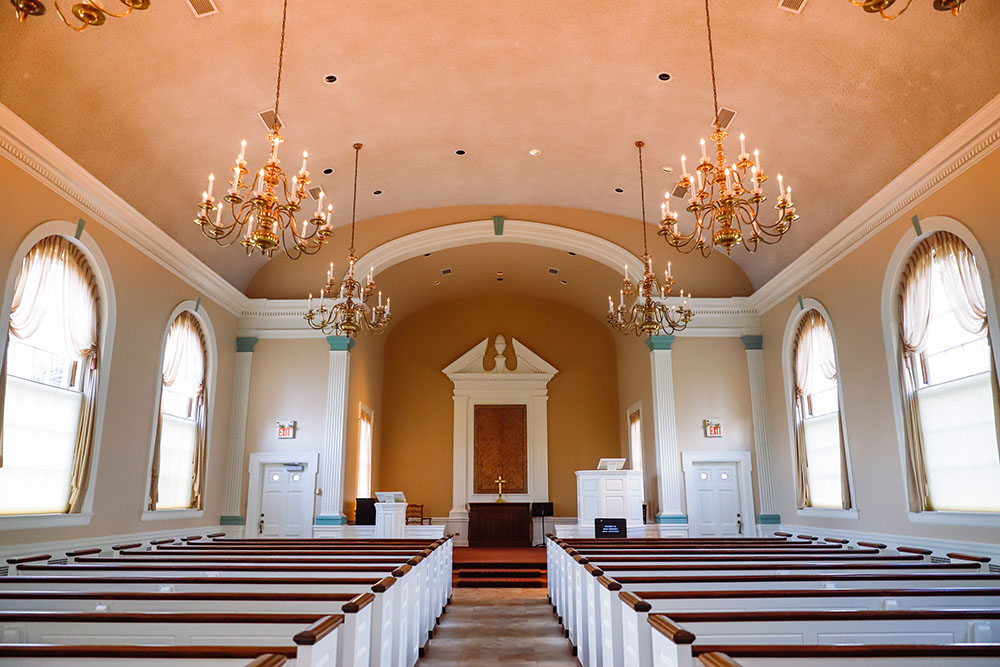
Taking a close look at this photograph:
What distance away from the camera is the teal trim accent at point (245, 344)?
1044 centimetres

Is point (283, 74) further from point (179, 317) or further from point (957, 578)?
point (957, 578)

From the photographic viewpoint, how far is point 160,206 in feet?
26.1

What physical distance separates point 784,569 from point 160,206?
7.50 metres

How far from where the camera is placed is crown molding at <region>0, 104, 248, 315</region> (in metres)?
5.67

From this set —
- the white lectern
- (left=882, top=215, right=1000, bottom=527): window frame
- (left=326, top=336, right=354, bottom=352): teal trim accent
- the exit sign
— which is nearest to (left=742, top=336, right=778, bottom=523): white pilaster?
(left=882, top=215, right=1000, bottom=527): window frame

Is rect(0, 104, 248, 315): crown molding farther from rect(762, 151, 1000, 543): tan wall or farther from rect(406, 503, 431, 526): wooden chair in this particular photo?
rect(762, 151, 1000, 543): tan wall

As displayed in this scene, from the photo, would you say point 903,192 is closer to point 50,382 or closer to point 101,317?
point 101,317

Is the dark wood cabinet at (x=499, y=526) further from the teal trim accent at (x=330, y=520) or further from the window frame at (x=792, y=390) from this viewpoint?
the window frame at (x=792, y=390)

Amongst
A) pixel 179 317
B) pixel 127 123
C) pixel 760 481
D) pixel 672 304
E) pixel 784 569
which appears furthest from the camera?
pixel 672 304

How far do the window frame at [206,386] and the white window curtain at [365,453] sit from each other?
110 inches

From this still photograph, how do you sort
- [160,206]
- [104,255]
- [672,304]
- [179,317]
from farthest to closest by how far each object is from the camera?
1. [672,304]
2. [179,317]
3. [160,206]
4. [104,255]

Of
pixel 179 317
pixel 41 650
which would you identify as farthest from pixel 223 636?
pixel 179 317

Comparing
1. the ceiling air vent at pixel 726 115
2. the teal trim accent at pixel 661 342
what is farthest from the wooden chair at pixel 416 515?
the ceiling air vent at pixel 726 115

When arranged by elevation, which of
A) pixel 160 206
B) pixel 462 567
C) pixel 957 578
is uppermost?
pixel 160 206
